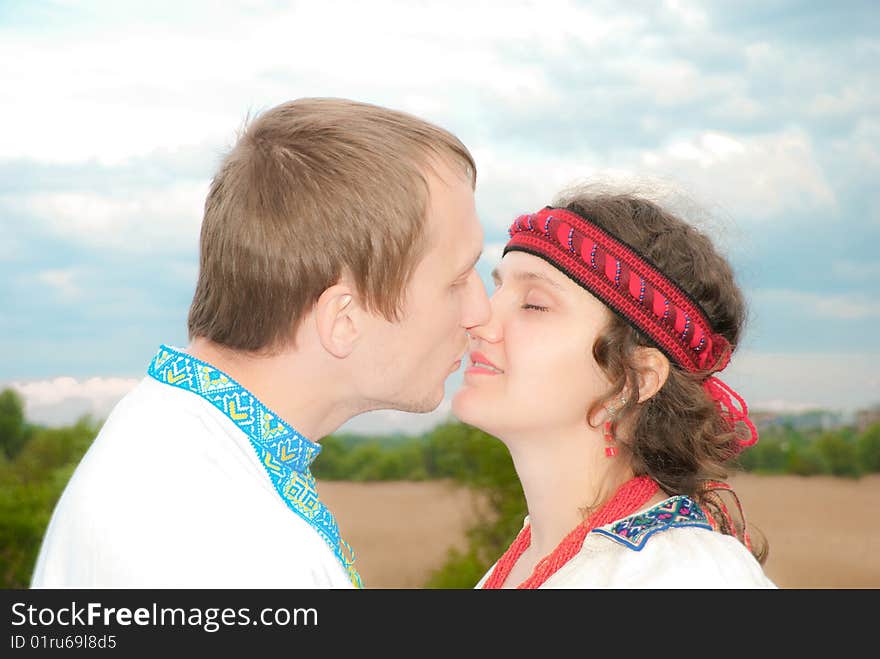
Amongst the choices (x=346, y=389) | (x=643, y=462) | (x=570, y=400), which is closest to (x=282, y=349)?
(x=346, y=389)

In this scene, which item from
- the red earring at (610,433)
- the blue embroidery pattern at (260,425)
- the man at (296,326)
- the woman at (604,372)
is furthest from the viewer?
the red earring at (610,433)

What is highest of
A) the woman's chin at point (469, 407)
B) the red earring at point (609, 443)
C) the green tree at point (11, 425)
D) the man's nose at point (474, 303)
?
the man's nose at point (474, 303)

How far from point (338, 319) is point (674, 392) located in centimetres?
122

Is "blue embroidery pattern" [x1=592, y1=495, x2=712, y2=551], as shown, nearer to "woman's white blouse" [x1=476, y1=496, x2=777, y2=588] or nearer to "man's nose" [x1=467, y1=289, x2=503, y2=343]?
"woman's white blouse" [x1=476, y1=496, x2=777, y2=588]

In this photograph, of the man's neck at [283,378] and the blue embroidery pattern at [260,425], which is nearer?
the blue embroidery pattern at [260,425]

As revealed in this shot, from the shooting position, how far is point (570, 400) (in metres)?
2.84

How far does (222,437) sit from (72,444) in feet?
31.4

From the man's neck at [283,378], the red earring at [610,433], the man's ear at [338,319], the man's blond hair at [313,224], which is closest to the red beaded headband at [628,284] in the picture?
the red earring at [610,433]

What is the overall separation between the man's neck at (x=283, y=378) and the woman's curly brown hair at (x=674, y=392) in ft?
3.11

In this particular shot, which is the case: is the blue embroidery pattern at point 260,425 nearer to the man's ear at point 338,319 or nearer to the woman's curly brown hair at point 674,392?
the man's ear at point 338,319

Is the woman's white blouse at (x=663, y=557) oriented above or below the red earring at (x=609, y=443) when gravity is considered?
below

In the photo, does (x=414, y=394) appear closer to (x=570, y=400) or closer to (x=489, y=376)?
(x=489, y=376)

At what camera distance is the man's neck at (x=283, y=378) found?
232cm

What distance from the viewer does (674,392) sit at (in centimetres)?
296
